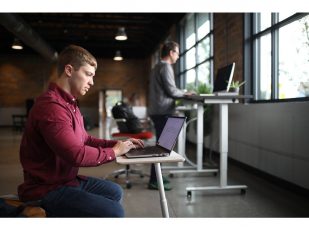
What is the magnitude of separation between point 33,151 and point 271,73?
3.35m

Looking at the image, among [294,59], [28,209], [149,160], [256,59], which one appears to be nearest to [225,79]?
[294,59]

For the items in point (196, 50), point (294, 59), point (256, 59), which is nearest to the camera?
point (294, 59)

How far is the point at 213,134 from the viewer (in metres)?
5.37

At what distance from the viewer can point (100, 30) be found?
1091cm

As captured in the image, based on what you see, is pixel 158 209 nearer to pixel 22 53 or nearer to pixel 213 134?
pixel 213 134

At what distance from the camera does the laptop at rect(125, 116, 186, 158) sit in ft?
4.71

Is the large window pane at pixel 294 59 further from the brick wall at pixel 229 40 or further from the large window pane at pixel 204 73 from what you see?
the large window pane at pixel 204 73

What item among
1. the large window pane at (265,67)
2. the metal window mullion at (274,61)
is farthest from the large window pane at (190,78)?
the metal window mullion at (274,61)

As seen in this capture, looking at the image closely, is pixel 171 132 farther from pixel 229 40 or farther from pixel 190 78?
pixel 190 78

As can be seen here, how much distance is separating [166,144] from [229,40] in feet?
12.7

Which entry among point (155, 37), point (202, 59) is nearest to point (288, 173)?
point (202, 59)

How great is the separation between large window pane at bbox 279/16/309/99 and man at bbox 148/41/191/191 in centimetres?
130

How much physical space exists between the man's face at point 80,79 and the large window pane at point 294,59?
262 centimetres
